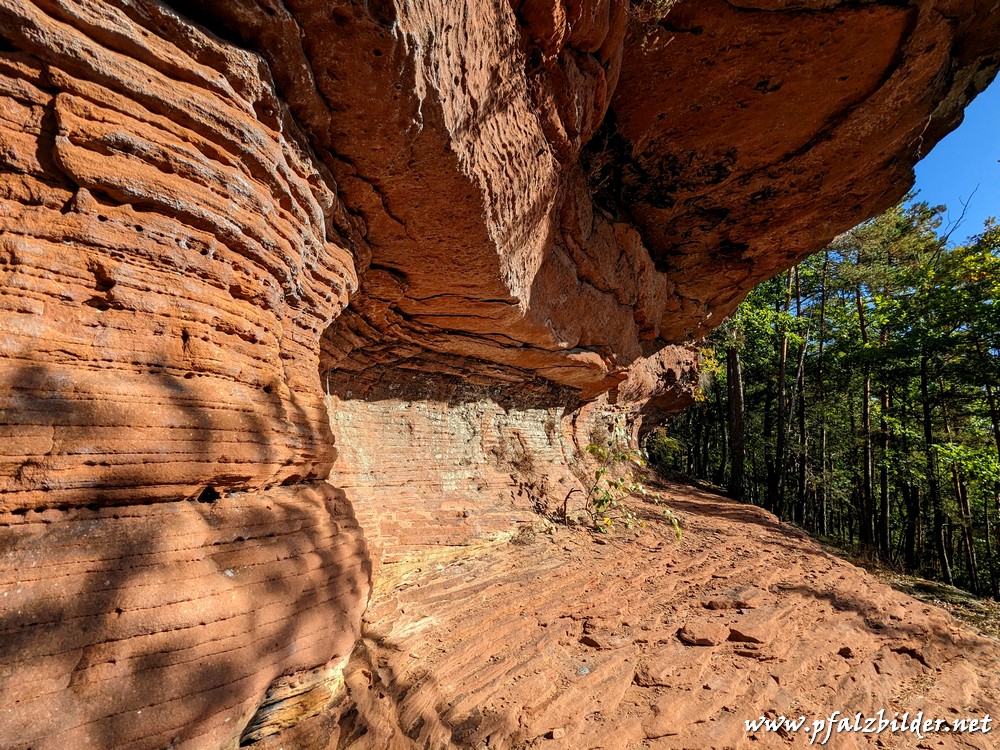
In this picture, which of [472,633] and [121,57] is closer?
[121,57]

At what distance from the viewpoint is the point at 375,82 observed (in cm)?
277

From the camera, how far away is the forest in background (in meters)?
10.2

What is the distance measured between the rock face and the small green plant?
2.65 metres

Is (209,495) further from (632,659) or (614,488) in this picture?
(614,488)

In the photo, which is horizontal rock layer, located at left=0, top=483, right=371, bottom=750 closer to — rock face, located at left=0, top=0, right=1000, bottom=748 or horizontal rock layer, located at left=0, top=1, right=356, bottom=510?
rock face, located at left=0, top=0, right=1000, bottom=748

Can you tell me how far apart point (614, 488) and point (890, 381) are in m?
10.6

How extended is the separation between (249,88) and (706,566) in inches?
292

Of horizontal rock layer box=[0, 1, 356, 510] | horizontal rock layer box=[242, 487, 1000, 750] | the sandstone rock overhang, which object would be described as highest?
the sandstone rock overhang

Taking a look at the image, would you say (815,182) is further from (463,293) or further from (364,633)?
(364,633)

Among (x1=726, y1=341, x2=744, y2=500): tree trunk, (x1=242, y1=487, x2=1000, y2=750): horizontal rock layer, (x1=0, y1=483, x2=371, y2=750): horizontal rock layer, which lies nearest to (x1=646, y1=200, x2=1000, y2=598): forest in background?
(x1=726, y1=341, x2=744, y2=500): tree trunk

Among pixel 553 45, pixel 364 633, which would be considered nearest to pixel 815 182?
pixel 553 45

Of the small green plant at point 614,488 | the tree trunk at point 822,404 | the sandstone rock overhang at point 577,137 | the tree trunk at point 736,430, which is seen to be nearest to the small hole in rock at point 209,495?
the sandstone rock overhang at point 577,137

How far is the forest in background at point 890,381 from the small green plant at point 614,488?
410 centimetres

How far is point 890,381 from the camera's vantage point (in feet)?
44.1
